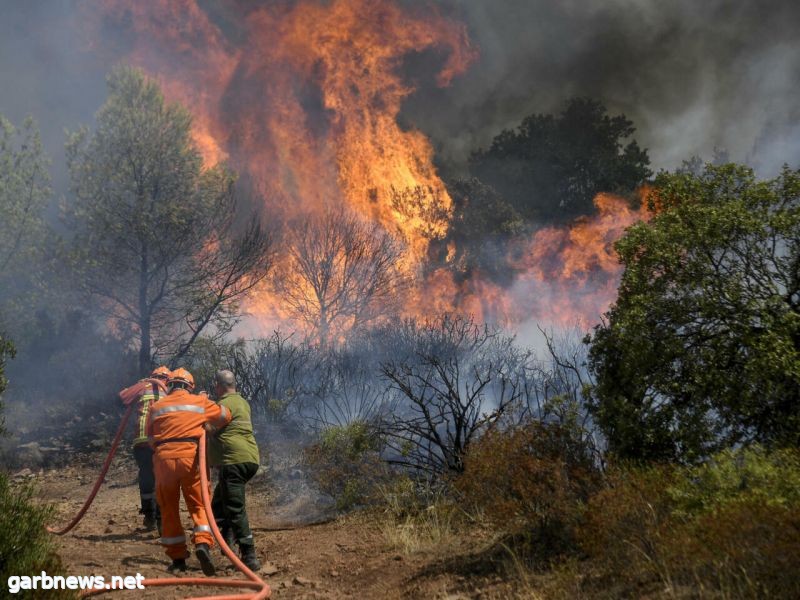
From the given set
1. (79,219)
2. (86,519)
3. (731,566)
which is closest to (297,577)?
(731,566)

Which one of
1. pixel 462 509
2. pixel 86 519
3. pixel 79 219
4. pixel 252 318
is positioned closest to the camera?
pixel 462 509

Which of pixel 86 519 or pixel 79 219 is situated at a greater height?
pixel 79 219

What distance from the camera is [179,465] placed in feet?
20.5

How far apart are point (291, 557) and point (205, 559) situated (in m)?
1.73

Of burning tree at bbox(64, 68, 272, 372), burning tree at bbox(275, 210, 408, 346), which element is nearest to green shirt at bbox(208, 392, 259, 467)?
burning tree at bbox(64, 68, 272, 372)

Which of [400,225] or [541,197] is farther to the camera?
[541,197]

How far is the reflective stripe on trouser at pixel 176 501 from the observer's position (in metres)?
6.08

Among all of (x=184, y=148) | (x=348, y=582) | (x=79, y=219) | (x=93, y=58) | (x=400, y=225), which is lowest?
(x=348, y=582)

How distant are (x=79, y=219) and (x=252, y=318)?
43.3ft

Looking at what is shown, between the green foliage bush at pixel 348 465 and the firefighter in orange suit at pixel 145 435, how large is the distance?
2.66 meters

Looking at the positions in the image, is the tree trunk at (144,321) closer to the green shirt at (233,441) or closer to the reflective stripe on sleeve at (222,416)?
the green shirt at (233,441)

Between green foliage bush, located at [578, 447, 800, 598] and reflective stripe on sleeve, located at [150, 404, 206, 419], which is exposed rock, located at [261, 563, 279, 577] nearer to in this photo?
reflective stripe on sleeve, located at [150, 404, 206, 419]

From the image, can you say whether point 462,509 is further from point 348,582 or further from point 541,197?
point 541,197

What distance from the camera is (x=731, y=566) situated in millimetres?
4289
